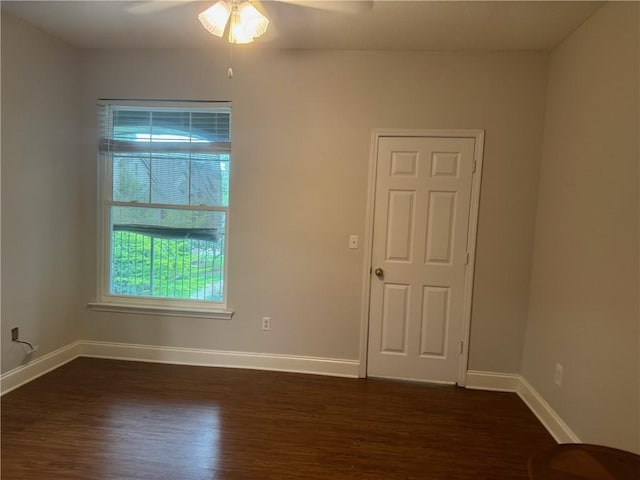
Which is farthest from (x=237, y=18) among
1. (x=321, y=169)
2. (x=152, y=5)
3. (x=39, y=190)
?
(x=39, y=190)

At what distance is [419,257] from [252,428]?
1.73 meters

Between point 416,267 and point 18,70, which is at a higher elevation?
point 18,70

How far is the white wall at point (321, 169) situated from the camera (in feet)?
9.25

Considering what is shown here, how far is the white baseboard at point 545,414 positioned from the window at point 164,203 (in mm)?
2498

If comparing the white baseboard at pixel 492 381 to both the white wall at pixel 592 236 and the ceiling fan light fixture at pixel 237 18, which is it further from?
the ceiling fan light fixture at pixel 237 18

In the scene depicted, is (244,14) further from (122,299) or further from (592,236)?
(122,299)

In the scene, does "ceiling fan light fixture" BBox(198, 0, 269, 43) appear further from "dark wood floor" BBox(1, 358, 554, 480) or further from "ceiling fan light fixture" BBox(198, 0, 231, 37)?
"dark wood floor" BBox(1, 358, 554, 480)

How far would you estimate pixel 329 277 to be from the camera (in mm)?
3057

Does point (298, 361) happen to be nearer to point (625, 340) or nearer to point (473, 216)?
point (473, 216)

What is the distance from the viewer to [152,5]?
93.0 inches

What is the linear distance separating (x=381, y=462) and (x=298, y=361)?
123 centimetres

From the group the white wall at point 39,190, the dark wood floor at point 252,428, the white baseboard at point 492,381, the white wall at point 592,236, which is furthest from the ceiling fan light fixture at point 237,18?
the white baseboard at point 492,381

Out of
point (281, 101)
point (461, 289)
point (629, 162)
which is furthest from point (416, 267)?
point (281, 101)

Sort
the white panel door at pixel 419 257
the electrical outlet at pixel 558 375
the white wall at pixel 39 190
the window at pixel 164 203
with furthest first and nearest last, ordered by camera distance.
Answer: the window at pixel 164 203 → the white panel door at pixel 419 257 → the white wall at pixel 39 190 → the electrical outlet at pixel 558 375
